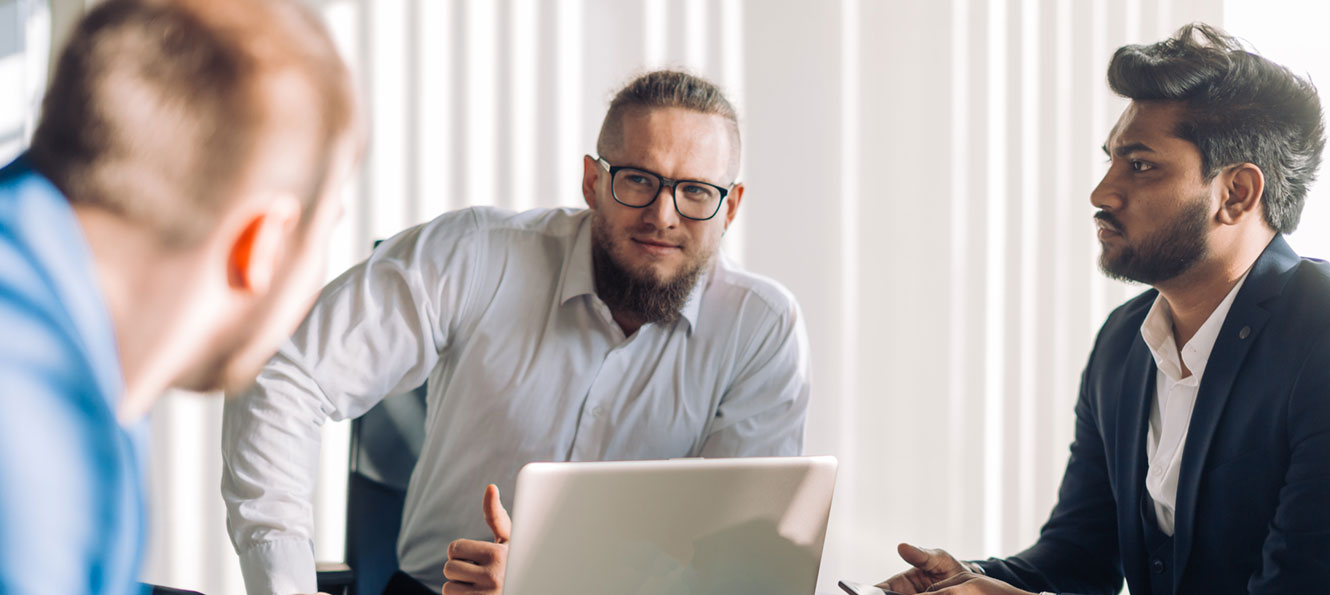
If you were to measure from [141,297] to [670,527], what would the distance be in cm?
77

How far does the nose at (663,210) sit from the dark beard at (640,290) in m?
0.11

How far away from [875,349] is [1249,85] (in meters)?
1.60

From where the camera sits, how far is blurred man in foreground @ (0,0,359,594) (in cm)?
49

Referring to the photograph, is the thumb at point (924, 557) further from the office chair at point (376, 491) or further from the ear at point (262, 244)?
the ear at point (262, 244)

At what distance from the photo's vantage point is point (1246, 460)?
154 cm

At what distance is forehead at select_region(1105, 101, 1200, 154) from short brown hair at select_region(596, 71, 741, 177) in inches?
29.8

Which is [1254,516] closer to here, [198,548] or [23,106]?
[198,548]

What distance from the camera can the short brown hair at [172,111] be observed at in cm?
53

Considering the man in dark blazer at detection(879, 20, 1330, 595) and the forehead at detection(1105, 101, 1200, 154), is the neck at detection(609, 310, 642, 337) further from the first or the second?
the forehead at detection(1105, 101, 1200, 154)

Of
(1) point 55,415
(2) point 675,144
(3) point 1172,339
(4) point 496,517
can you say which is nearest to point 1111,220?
(3) point 1172,339

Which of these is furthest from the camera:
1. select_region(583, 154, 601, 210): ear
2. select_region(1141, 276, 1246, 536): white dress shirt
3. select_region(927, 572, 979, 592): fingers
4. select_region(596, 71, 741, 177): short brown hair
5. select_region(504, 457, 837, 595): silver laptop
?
select_region(583, 154, 601, 210): ear

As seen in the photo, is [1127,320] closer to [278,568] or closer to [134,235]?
[278,568]

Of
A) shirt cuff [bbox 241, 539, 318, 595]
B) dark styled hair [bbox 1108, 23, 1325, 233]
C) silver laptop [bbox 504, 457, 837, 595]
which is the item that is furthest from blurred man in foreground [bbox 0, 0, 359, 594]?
dark styled hair [bbox 1108, 23, 1325, 233]

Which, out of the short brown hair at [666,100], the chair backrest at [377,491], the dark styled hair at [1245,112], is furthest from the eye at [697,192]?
the dark styled hair at [1245,112]
